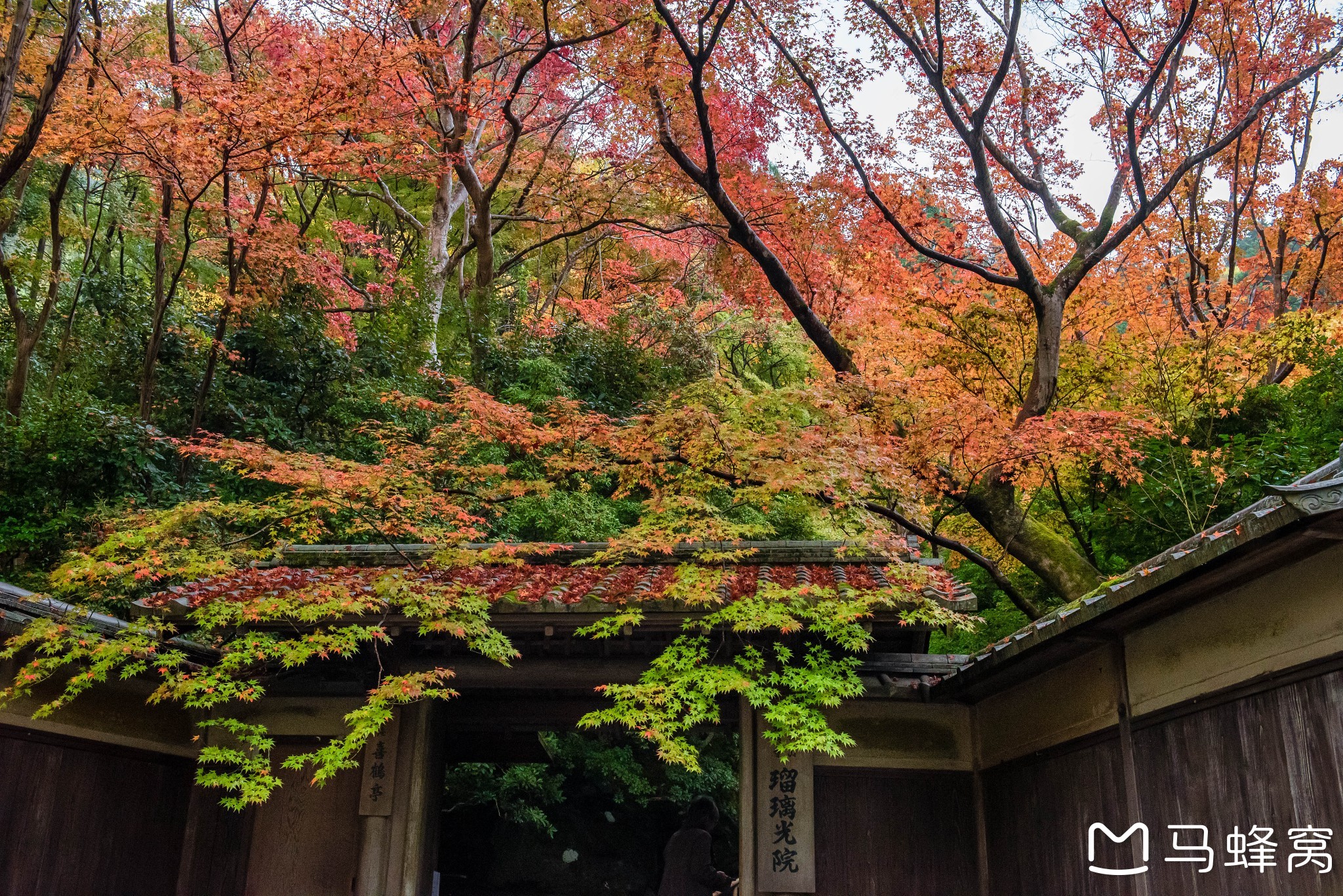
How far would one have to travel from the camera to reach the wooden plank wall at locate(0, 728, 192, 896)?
677cm

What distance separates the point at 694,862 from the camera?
33.1 feet

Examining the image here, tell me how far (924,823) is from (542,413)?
805cm

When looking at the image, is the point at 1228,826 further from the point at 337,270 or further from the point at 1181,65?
the point at 337,270

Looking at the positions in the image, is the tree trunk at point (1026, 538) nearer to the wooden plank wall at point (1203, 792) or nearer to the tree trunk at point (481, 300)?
the wooden plank wall at point (1203, 792)

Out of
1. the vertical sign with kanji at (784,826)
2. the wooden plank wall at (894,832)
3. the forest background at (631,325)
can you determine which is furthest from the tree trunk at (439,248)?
the wooden plank wall at (894,832)

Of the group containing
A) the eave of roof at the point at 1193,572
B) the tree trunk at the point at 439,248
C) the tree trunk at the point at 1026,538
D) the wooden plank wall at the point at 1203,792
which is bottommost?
the wooden plank wall at the point at 1203,792

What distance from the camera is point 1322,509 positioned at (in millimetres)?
3375

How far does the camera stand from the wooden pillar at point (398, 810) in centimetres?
816

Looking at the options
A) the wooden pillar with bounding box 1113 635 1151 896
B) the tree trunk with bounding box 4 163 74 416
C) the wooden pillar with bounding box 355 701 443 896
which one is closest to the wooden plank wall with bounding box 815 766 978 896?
the wooden pillar with bounding box 1113 635 1151 896

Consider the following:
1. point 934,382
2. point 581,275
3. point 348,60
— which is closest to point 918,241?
point 934,382

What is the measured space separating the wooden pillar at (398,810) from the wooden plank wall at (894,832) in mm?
3729

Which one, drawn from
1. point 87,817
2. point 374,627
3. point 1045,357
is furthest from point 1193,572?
point 87,817

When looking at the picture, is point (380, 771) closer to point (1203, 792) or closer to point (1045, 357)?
point (1203, 792)

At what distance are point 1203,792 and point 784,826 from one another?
3.91 meters
